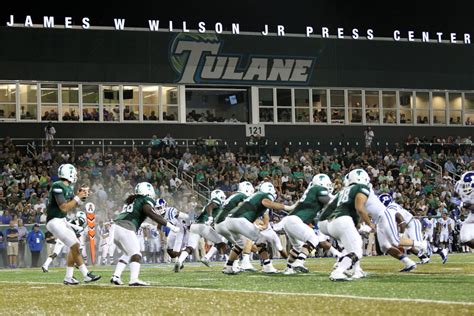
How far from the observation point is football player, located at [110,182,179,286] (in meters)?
14.3

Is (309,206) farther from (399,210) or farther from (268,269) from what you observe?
(399,210)

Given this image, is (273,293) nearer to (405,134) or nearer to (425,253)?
(425,253)

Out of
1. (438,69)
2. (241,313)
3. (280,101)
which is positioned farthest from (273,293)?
(438,69)

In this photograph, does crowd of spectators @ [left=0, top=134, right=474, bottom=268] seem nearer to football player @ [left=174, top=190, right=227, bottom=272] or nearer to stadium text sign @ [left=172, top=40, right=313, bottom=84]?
stadium text sign @ [left=172, top=40, right=313, bottom=84]

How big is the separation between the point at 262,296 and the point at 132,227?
3.11 metres

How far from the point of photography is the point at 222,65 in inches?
1553

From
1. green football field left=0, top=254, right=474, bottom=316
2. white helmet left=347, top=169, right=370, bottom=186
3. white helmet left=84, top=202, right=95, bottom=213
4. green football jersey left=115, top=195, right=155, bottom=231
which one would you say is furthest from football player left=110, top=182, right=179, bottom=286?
white helmet left=84, top=202, right=95, bottom=213

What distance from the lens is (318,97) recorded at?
41.7 m

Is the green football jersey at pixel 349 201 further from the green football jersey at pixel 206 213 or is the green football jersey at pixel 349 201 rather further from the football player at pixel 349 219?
the green football jersey at pixel 206 213

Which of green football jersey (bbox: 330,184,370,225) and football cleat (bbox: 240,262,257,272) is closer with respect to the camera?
green football jersey (bbox: 330,184,370,225)

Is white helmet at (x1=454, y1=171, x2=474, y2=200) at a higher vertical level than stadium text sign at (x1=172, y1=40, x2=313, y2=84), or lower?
lower

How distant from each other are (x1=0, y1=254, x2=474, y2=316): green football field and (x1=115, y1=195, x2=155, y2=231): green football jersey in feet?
3.28

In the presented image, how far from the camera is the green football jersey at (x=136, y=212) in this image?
1448cm

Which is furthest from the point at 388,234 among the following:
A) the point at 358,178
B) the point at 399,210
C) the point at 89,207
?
the point at 89,207
